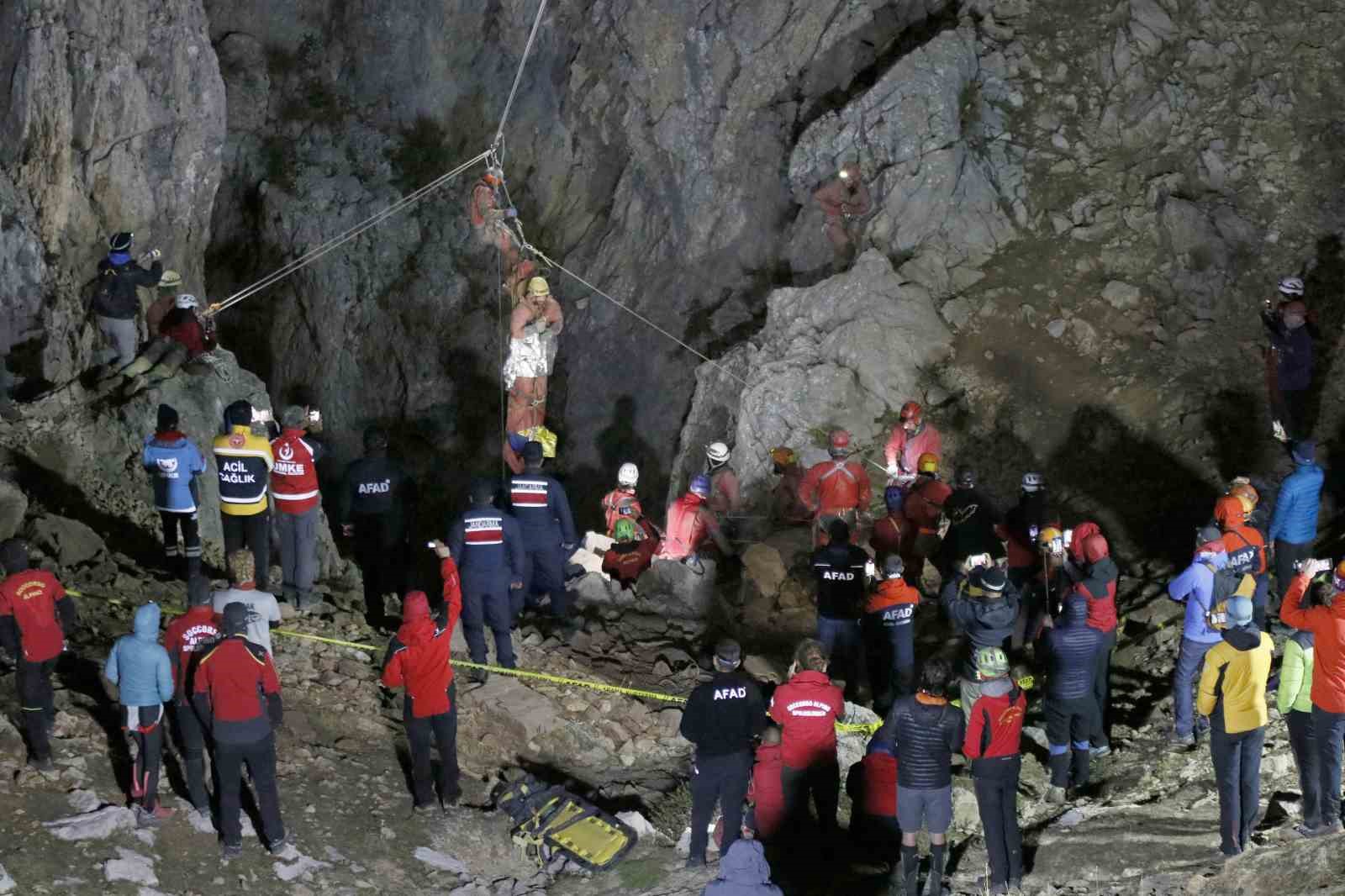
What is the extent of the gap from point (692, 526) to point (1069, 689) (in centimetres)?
485

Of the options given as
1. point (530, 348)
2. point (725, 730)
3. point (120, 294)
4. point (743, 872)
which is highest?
point (120, 294)

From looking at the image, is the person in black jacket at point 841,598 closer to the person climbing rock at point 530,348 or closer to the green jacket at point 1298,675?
the green jacket at point 1298,675

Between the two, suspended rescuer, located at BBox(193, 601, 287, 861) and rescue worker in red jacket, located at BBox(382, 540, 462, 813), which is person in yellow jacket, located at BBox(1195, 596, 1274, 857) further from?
suspended rescuer, located at BBox(193, 601, 287, 861)

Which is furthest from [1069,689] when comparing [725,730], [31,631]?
[31,631]

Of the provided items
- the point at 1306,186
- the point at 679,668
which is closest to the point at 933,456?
the point at 679,668

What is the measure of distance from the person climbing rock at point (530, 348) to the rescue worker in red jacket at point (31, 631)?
796cm

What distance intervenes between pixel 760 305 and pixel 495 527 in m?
9.00

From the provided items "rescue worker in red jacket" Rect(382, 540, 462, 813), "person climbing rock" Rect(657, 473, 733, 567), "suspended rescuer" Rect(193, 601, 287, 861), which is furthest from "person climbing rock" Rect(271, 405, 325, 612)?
"person climbing rock" Rect(657, 473, 733, 567)

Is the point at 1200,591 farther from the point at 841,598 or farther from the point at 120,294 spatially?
the point at 120,294

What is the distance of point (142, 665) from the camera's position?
907 centimetres

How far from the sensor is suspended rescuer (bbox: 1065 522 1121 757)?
34.3ft

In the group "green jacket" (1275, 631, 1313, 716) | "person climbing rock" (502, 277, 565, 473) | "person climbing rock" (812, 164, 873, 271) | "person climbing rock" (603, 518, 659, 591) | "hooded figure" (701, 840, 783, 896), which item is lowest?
"hooded figure" (701, 840, 783, 896)

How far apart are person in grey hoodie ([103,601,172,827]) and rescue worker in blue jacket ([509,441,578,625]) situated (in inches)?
150

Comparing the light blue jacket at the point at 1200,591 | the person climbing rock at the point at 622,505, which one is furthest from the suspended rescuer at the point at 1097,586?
the person climbing rock at the point at 622,505
